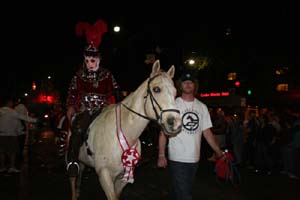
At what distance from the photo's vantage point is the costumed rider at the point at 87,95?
6316 mm

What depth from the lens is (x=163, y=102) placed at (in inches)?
192

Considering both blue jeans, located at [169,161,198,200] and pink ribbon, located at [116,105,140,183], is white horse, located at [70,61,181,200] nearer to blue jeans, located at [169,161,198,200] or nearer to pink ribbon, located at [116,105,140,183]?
pink ribbon, located at [116,105,140,183]

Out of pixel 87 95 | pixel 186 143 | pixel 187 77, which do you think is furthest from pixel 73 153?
Answer: pixel 187 77

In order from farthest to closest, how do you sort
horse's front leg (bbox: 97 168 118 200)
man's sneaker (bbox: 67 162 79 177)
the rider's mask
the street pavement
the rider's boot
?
the street pavement
the rider's mask
man's sneaker (bbox: 67 162 79 177)
the rider's boot
horse's front leg (bbox: 97 168 118 200)

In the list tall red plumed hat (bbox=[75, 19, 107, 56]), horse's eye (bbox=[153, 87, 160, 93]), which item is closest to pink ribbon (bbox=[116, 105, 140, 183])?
horse's eye (bbox=[153, 87, 160, 93])

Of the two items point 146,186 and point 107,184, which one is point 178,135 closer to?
point 107,184

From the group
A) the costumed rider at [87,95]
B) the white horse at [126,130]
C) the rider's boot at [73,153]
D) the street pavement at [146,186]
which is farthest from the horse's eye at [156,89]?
the street pavement at [146,186]

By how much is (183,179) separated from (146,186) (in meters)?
4.73

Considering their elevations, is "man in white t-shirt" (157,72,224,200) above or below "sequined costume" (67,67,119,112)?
below

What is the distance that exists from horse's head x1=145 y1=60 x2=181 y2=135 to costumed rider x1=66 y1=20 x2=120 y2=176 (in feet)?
5.09

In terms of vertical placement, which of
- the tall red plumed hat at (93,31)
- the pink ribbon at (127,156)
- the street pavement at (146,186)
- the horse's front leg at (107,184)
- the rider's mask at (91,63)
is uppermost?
the tall red plumed hat at (93,31)

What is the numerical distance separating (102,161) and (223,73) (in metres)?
25.2

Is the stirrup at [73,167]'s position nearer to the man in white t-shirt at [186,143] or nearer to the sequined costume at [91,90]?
the sequined costume at [91,90]

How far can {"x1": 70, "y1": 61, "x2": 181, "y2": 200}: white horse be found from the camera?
16.5ft
